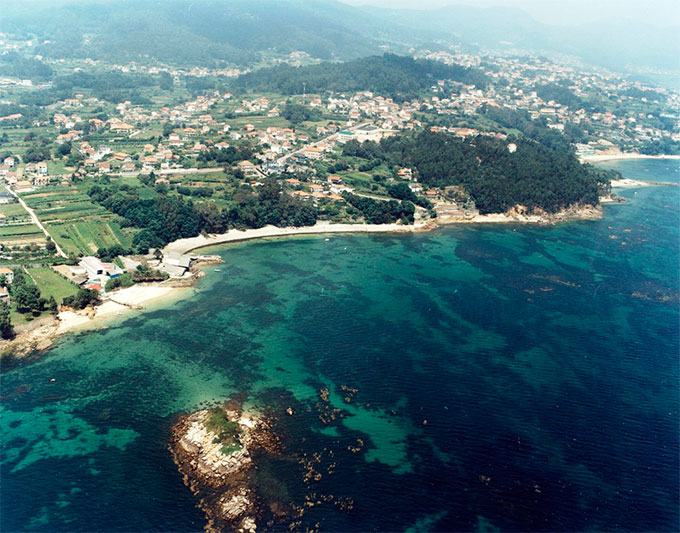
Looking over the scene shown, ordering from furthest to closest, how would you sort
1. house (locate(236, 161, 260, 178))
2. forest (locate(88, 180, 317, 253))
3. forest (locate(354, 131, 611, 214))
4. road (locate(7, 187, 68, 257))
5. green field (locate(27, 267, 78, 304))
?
house (locate(236, 161, 260, 178)) < forest (locate(354, 131, 611, 214)) < forest (locate(88, 180, 317, 253)) < road (locate(7, 187, 68, 257)) < green field (locate(27, 267, 78, 304))

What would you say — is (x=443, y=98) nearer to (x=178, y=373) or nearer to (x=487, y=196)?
(x=487, y=196)

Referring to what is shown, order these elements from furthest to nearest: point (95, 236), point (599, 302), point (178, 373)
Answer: point (95, 236) < point (599, 302) < point (178, 373)

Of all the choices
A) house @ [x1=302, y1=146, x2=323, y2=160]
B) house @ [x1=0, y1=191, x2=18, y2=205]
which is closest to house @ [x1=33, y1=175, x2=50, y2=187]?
house @ [x1=0, y1=191, x2=18, y2=205]

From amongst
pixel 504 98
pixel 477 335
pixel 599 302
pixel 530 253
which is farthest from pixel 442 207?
pixel 504 98

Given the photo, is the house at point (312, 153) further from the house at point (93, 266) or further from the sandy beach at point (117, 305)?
the sandy beach at point (117, 305)

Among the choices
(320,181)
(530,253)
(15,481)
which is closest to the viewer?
(15,481)

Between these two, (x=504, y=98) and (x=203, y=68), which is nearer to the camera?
(x=504, y=98)

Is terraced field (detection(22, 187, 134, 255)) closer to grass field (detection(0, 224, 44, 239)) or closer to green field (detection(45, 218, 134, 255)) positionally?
green field (detection(45, 218, 134, 255))
